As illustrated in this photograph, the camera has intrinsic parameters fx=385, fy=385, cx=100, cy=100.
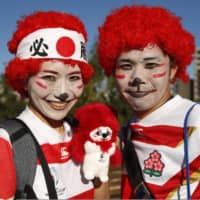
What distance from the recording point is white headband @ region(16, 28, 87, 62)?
2.62 metres

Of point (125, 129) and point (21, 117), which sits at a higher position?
point (21, 117)

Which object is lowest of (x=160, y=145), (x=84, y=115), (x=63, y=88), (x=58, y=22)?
(x=160, y=145)

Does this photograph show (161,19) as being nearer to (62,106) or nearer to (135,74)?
(135,74)

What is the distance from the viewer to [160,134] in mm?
2820

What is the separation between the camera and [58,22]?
270cm

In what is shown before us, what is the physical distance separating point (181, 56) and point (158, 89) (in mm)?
360

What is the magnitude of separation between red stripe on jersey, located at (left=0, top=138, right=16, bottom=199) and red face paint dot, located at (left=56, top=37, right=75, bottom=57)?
2.45ft

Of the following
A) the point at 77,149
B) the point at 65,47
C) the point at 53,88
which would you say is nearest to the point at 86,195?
the point at 77,149

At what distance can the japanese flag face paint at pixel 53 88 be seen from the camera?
258 cm

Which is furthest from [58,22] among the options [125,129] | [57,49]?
[125,129]

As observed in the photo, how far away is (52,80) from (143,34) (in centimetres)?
77

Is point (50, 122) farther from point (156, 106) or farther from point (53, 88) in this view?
point (156, 106)

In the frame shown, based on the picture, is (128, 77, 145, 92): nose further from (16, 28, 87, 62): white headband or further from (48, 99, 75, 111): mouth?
(48, 99, 75, 111): mouth

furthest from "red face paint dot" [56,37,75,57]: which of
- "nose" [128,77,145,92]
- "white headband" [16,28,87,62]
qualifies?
"nose" [128,77,145,92]
